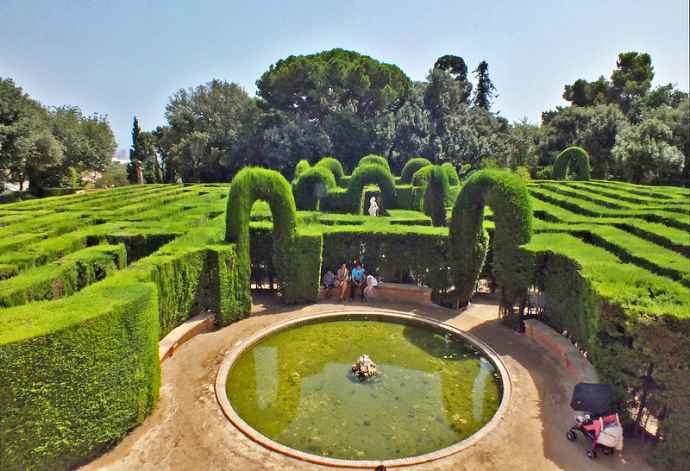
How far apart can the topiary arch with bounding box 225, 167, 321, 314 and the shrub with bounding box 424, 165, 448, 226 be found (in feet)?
27.0

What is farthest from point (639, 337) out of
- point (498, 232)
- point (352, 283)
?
point (352, 283)

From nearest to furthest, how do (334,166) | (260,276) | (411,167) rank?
(260,276), (334,166), (411,167)

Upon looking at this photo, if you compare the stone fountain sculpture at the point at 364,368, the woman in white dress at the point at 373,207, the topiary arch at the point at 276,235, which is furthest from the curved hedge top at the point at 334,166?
the stone fountain sculpture at the point at 364,368

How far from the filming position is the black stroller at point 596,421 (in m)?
7.17

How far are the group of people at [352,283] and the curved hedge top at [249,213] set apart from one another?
81.6 inches

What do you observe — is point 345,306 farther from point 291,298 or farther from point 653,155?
point 653,155

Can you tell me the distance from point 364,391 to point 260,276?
7.66 m

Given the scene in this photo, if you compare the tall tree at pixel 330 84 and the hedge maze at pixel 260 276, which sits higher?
the tall tree at pixel 330 84

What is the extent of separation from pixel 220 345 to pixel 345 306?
458 centimetres

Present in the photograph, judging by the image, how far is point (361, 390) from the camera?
9.26 metres

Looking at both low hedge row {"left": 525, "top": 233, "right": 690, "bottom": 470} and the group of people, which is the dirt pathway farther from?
the group of people

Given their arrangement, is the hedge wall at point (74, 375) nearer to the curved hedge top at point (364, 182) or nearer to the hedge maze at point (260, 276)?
the hedge maze at point (260, 276)

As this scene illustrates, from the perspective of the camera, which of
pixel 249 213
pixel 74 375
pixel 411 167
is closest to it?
pixel 74 375

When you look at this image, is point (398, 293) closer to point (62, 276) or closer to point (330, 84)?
point (62, 276)
